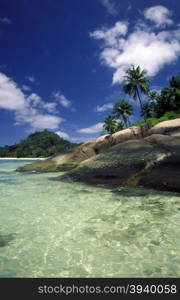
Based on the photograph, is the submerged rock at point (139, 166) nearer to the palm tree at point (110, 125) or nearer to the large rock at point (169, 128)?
the large rock at point (169, 128)

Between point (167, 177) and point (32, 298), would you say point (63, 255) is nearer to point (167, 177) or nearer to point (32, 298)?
point (32, 298)

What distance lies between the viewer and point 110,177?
401 inches

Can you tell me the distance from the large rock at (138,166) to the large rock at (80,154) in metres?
6.87

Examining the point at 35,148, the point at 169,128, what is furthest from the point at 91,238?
the point at 35,148

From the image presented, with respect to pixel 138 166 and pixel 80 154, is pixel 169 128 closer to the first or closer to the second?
pixel 138 166

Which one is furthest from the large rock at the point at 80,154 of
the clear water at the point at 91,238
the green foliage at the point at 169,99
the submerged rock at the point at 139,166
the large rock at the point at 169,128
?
the green foliage at the point at 169,99

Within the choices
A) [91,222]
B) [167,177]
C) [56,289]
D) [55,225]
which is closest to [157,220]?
[91,222]

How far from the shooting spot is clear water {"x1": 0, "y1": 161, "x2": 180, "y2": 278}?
10.2 ft

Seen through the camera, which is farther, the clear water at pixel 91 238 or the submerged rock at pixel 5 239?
the submerged rock at pixel 5 239

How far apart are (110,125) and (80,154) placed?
3752 cm

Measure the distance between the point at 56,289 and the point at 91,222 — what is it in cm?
237

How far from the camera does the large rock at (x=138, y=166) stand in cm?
884

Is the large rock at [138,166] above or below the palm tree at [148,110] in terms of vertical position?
below

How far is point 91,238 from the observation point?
4.12 metres
